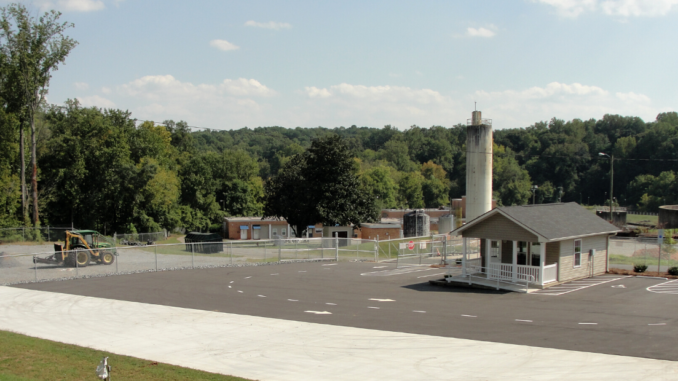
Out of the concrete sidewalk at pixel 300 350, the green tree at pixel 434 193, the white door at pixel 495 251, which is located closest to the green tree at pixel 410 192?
the green tree at pixel 434 193

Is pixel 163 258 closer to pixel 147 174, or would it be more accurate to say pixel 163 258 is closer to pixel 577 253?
pixel 577 253

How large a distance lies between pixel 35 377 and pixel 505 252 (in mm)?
22568

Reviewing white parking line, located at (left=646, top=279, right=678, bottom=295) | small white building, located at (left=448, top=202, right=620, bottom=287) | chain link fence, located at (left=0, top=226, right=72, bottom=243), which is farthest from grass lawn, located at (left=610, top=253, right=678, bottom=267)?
chain link fence, located at (left=0, top=226, right=72, bottom=243)

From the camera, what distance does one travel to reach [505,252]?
2867 centimetres

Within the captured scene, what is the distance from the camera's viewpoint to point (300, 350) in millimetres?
15023

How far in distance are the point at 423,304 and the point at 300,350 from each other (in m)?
8.16

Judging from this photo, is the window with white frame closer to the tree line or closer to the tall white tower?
the tall white tower

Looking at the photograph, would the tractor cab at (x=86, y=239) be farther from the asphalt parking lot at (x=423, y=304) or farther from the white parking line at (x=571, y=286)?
the white parking line at (x=571, y=286)

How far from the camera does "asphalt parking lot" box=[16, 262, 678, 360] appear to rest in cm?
1612

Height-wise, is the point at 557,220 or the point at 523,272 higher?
the point at 557,220

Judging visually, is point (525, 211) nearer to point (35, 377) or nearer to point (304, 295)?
point (304, 295)

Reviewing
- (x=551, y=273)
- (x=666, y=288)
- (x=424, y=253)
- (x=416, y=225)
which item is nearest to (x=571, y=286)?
(x=551, y=273)

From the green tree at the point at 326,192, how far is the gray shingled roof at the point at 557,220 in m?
30.3

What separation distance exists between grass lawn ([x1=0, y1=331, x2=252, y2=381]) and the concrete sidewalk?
0.66 meters
